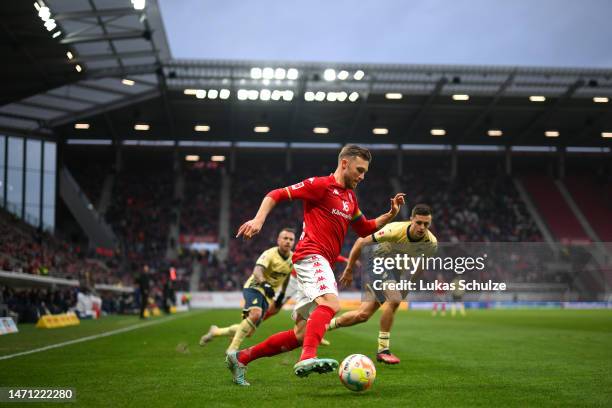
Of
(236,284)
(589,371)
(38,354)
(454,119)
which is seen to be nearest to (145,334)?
(38,354)

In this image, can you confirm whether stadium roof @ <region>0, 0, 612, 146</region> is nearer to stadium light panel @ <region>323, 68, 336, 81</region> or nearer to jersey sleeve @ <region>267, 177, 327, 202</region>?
stadium light panel @ <region>323, 68, 336, 81</region>

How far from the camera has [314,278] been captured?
7234 millimetres

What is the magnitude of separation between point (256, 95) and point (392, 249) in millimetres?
36652

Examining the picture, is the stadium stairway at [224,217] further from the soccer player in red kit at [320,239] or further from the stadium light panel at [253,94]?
the soccer player in red kit at [320,239]

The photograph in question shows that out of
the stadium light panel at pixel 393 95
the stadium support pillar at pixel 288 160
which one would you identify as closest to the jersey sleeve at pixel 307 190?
the stadium light panel at pixel 393 95

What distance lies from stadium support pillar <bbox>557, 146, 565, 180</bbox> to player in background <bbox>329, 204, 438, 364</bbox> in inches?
2115

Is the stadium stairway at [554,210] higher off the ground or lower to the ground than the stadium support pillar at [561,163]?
lower

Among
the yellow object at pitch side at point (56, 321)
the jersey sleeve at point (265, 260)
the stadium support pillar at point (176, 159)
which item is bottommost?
the yellow object at pitch side at point (56, 321)

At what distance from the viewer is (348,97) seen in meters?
46.8

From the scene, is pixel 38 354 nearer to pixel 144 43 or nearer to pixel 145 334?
pixel 145 334

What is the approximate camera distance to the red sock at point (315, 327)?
6.89 metres

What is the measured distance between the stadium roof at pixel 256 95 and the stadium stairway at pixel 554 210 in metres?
4.78

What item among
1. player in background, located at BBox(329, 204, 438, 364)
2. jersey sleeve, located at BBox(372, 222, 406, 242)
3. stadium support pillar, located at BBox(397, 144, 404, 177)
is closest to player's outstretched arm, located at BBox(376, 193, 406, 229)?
player in background, located at BBox(329, 204, 438, 364)

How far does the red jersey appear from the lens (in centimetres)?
734
